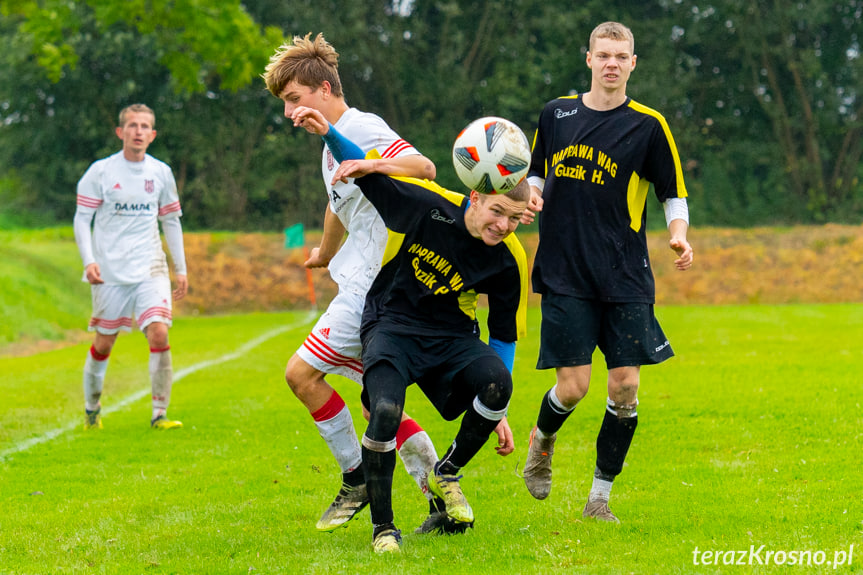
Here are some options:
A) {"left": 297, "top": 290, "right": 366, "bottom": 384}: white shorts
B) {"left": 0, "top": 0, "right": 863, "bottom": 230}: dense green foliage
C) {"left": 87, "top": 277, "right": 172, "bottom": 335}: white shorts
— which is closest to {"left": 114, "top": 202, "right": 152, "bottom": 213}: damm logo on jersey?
{"left": 87, "top": 277, "right": 172, "bottom": 335}: white shorts

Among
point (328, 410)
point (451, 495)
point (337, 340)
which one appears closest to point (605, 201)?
point (337, 340)

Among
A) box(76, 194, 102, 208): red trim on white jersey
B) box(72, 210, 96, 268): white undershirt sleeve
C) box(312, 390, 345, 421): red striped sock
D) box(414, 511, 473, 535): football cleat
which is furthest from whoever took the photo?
box(76, 194, 102, 208): red trim on white jersey

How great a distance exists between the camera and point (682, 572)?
4.21 m

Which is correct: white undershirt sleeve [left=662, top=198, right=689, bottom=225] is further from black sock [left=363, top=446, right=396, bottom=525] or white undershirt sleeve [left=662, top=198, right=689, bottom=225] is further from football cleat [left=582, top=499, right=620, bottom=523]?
black sock [left=363, top=446, right=396, bottom=525]

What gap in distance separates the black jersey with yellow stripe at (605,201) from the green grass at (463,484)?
1.25 meters

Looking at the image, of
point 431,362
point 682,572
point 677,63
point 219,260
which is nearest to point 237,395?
point 431,362

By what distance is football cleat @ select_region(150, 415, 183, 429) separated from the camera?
31.0ft

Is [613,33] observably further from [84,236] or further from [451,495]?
[84,236]

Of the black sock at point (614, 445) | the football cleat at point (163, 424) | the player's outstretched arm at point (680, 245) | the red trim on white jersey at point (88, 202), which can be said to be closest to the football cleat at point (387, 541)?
the black sock at point (614, 445)

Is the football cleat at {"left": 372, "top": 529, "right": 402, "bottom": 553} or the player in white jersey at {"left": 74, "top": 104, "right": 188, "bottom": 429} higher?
the player in white jersey at {"left": 74, "top": 104, "right": 188, "bottom": 429}

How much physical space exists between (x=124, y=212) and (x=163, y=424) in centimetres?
199

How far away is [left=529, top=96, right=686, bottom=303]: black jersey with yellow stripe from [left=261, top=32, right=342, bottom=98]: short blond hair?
131cm

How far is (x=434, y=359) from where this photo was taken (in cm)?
505

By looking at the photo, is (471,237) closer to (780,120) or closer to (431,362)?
(431,362)
